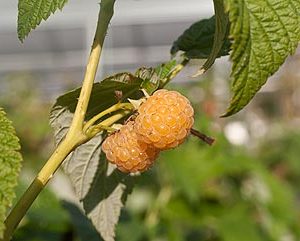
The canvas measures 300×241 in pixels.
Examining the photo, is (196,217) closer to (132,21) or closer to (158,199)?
(158,199)

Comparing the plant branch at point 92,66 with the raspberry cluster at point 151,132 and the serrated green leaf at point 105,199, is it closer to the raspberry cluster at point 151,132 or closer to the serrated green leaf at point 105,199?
the raspberry cluster at point 151,132

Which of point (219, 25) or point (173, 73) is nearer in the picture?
point (219, 25)

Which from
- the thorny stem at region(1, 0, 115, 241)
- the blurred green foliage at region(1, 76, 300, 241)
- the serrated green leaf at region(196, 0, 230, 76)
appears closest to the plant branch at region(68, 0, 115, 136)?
the thorny stem at region(1, 0, 115, 241)

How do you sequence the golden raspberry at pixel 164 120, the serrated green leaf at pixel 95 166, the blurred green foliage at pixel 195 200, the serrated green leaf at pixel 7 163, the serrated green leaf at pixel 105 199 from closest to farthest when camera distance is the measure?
the serrated green leaf at pixel 7 163 → the golden raspberry at pixel 164 120 → the serrated green leaf at pixel 95 166 → the serrated green leaf at pixel 105 199 → the blurred green foliage at pixel 195 200

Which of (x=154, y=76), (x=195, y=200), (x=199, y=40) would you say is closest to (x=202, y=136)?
(x=154, y=76)

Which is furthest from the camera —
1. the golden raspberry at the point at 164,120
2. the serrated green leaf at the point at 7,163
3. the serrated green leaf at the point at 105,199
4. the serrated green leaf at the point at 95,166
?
the serrated green leaf at the point at 105,199

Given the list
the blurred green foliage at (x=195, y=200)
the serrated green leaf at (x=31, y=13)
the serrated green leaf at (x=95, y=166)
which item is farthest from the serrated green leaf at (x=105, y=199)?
the blurred green foliage at (x=195, y=200)

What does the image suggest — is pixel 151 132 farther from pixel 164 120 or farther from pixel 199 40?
pixel 199 40

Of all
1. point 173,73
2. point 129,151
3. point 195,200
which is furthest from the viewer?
point 195,200

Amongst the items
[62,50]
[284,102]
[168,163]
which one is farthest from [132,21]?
[168,163]
